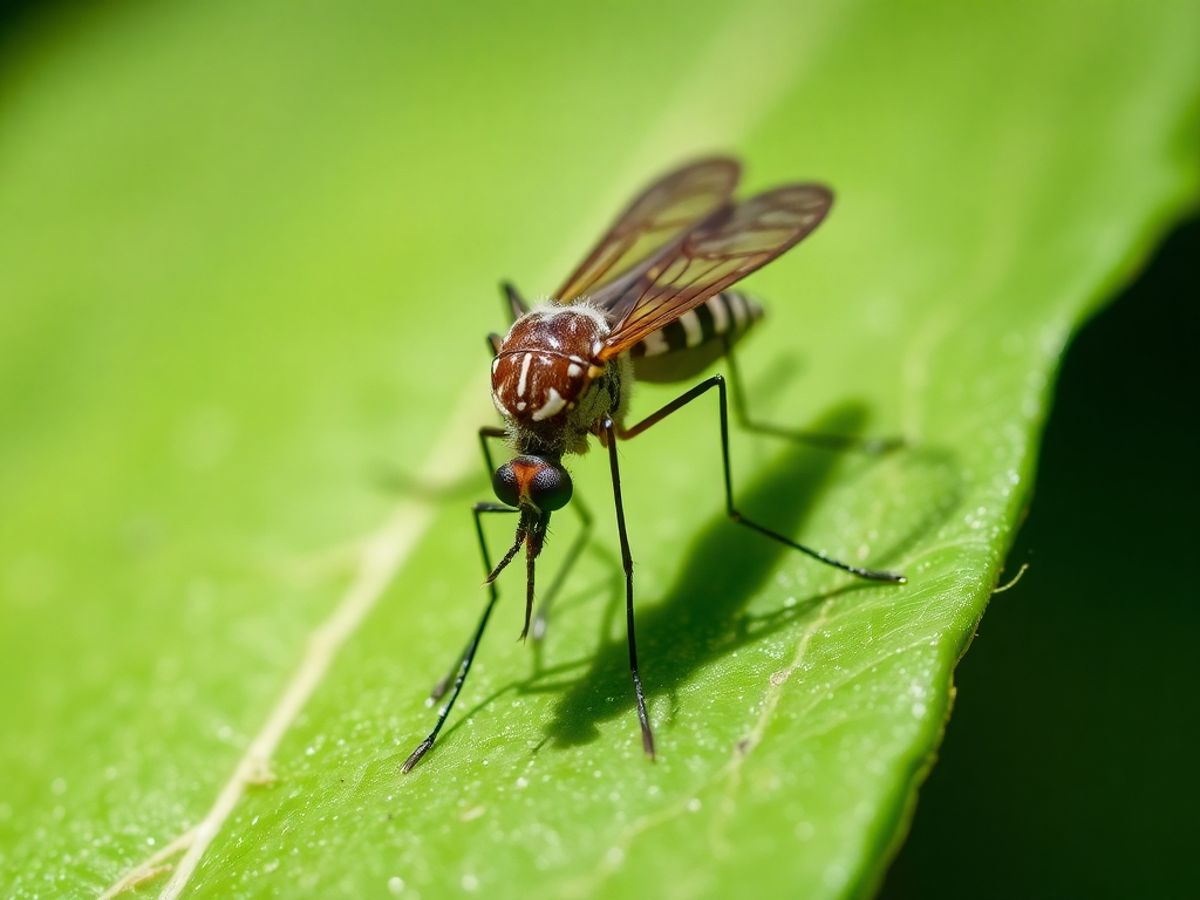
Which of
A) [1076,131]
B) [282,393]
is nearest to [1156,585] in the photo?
[1076,131]

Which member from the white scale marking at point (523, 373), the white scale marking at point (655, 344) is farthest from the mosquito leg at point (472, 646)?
the white scale marking at point (655, 344)

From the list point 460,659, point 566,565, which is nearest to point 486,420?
point 566,565

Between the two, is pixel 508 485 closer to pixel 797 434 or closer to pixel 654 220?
pixel 797 434

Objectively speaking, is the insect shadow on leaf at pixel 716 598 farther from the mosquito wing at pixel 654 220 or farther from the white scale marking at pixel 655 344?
the mosquito wing at pixel 654 220

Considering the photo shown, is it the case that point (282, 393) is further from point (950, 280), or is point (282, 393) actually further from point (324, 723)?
point (950, 280)

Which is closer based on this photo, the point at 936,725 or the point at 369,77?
the point at 936,725

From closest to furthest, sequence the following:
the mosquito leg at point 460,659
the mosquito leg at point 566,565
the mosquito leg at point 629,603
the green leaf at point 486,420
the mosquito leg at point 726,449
A: 1. the green leaf at point 486,420
2. the mosquito leg at point 629,603
3. the mosquito leg at point 460,659
4. the mosquito leg at point 726,449
5. the mosquito leg at point 566,565

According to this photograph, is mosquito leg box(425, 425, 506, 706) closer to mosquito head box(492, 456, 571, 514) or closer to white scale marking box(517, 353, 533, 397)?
mosquito head box(492, 456, 571, 514)
